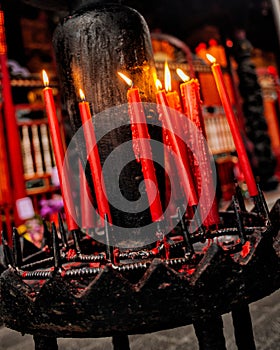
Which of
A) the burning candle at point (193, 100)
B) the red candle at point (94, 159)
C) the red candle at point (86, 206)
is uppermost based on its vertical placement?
the burning candle at point (193, 100)

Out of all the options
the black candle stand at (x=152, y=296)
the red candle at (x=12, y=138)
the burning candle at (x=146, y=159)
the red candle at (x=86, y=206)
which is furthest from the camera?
the red candle at (x=12, y=138)

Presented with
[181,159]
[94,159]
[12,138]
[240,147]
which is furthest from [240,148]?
[12,138]

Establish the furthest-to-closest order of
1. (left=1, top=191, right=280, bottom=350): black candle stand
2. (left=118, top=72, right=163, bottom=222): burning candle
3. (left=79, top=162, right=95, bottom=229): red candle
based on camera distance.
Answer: (left=79, top=162, right=95, bottom=229): red candle → (left=118, top=72, right=163, bottom=222): burning candle → (left=1, top=191, right=280, bottom=350): black candle stand

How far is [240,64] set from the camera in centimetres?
750

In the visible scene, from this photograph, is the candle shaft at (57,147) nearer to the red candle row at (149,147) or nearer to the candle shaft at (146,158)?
the red candle row at (149,147)

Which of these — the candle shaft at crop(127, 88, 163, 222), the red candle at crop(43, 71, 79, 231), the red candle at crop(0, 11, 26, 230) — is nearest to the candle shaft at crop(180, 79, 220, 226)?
the candle shaft at crop(127, 88, 163, 222)

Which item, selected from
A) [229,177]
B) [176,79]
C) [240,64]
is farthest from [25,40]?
[229,177]

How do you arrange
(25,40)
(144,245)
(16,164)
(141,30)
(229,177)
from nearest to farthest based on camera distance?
(144,245), (141,30), (16,164), (25,40), (229,177)

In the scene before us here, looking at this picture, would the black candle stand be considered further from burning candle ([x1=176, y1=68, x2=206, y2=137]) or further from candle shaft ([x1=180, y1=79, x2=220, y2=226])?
burning candle ([x1=176, y1=68, x2=206, y2=137])

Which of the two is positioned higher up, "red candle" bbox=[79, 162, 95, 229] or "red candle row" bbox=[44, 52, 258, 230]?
"red candle row" bbox=[44, 52, 258, 230]

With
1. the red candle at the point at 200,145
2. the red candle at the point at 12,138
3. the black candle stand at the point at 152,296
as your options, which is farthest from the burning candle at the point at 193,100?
the red candle at the point at 12,138

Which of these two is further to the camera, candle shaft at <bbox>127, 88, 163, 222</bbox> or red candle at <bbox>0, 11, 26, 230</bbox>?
red candle at <bbox>0, 11, 26, 230</bbox>

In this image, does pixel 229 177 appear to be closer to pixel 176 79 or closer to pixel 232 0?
pixel 176 79

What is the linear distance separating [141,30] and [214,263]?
651mm
